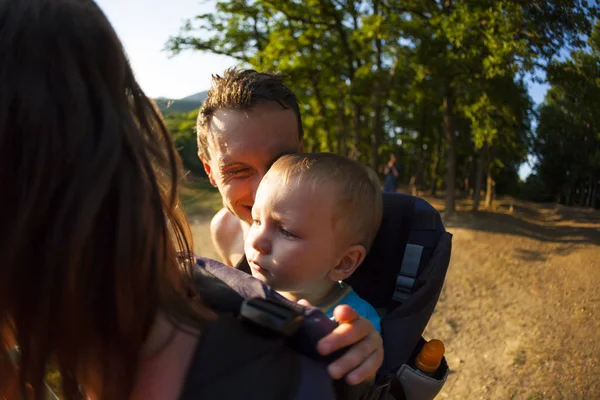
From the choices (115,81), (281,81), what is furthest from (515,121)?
(115,81)

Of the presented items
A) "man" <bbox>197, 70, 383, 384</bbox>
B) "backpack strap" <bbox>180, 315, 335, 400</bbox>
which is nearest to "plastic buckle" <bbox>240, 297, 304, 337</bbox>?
"backpack strap" <bbox>180, 315, 335, 400</bbox>

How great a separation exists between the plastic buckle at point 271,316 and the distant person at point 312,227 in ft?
2.08

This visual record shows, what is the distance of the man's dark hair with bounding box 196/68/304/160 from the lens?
6.66 feet

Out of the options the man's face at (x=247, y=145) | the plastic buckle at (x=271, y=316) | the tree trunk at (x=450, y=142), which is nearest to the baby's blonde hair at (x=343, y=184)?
the man's face at (x=247, y=145)

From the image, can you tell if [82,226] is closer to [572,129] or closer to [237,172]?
[237,172]

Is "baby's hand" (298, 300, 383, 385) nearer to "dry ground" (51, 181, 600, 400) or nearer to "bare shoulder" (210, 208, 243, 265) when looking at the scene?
"dry ground" (51, 181, 600, 400)

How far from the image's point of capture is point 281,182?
1.60m

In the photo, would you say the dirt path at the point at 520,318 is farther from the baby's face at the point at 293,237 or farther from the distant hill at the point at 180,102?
the distant hill at the point at 180,102

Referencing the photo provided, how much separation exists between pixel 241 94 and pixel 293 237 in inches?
29.5

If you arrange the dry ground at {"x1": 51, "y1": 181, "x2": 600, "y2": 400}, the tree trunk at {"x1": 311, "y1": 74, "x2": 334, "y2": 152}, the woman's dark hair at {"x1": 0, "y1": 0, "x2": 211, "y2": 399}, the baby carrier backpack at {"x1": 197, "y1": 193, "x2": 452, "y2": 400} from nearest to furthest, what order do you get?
1. the woman's dark hair at {"x1": 0, "y1": 0, "x2": 211, "y2": 399}
2. the baby carrier backpack at {"x1": 197, "y1": 193, "x2": 452, "y2": 400}
3. the dry ground at {"x1": 51, "y1": 181, "x2": 600, "y2": 400}
4. the tree trunk at {"x1": 311, "y1": 74, "x2": 334, "y2": 152}

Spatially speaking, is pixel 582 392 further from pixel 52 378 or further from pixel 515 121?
pixel 515 121

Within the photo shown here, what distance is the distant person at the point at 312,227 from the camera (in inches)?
61.1

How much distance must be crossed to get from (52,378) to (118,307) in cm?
22

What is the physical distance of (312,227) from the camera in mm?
1554
